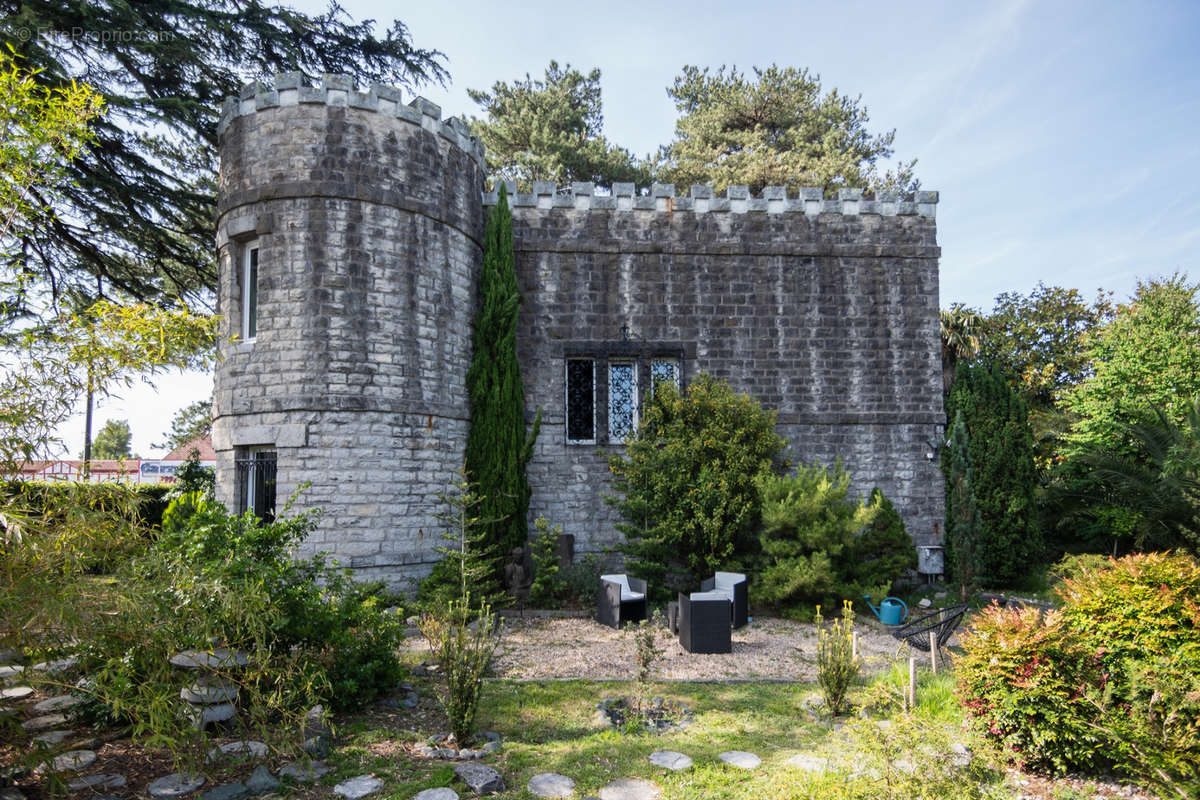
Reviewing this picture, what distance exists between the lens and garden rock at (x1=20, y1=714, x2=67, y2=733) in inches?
198

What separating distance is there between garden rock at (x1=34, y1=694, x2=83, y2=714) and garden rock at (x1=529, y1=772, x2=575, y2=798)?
359cm

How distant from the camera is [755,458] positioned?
10.4m

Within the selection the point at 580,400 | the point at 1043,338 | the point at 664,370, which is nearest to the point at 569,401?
the point at 580,400

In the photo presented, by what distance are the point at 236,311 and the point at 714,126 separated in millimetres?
18071

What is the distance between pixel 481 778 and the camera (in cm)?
435

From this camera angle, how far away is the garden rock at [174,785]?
4.15 metres

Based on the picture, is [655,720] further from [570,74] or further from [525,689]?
[570,74]

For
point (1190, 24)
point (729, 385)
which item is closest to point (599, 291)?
point (729, 385)

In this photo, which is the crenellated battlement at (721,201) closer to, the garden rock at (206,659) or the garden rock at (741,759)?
the garden rock at (206,659)

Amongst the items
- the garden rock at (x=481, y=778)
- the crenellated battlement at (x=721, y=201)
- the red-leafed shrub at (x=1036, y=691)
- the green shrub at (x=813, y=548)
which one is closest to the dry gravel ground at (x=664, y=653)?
the green shrub at (x=813, y=548)

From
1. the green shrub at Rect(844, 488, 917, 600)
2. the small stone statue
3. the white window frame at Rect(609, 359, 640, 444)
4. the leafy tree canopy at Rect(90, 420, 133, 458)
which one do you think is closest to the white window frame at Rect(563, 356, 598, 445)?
the white window frame at Rect(609, 359, 640, 444)

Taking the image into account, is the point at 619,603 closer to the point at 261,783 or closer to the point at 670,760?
the point at 670,760

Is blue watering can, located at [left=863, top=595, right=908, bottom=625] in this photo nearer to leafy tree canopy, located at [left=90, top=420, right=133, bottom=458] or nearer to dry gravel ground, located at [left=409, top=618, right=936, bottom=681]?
dry gravel ground, located at [left=409, top=618, right=936, bottom=681]

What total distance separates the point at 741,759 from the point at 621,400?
731cm
